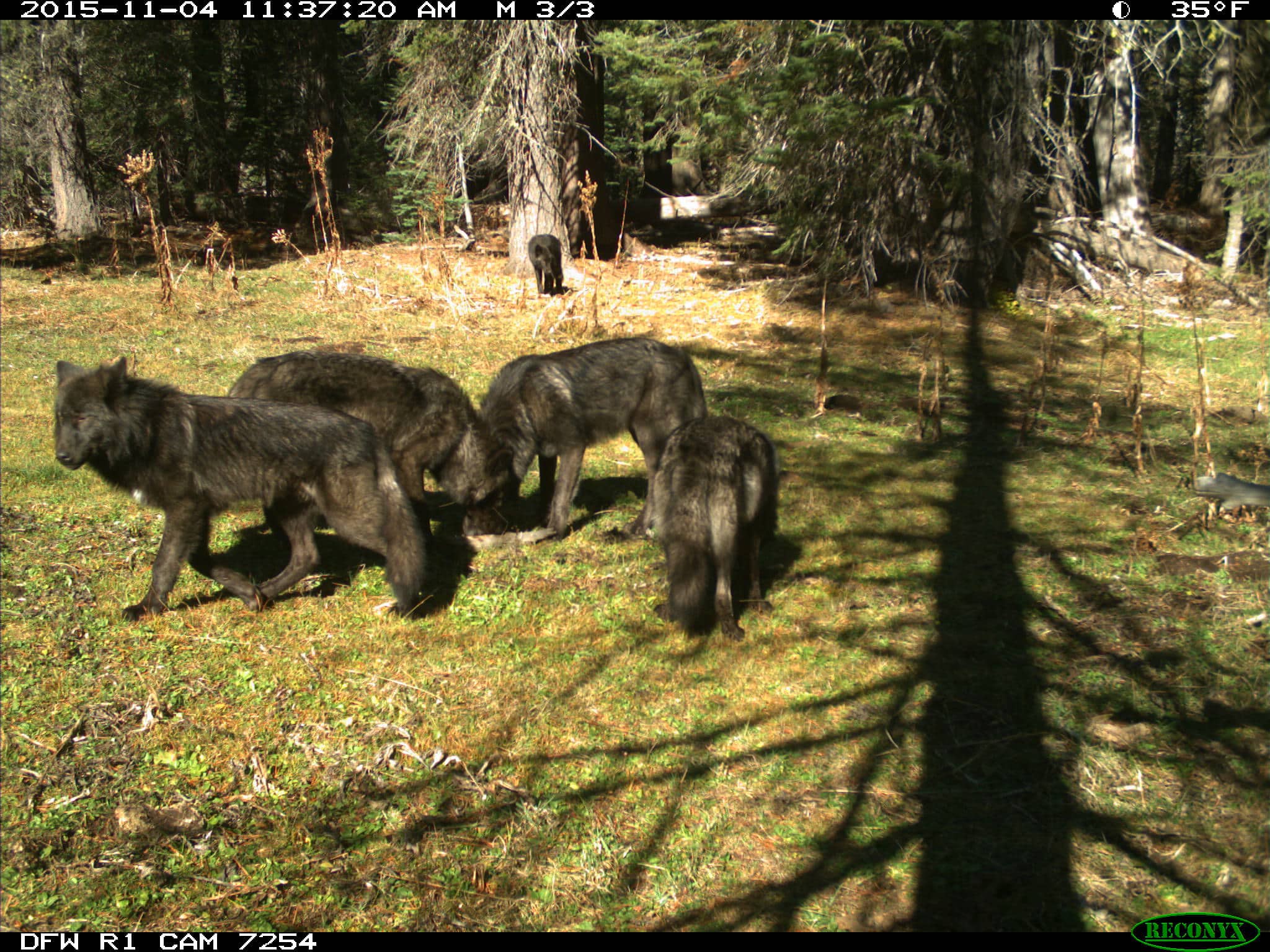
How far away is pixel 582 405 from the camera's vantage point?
28.8 ft

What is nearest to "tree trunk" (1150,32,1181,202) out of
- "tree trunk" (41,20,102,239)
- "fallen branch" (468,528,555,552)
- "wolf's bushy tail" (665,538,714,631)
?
"fallen branch" (468,528,555,552)

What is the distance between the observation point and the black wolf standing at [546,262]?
1819cm

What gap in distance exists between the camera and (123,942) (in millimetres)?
4168

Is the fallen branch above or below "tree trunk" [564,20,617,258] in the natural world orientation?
below

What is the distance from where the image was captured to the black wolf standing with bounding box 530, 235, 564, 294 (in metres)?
18.2

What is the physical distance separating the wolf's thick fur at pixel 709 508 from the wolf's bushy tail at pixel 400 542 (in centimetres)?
175

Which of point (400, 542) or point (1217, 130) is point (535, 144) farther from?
point (1217, 130)

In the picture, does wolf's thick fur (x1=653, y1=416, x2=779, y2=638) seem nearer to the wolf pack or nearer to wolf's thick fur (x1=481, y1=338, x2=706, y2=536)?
the wolf pack

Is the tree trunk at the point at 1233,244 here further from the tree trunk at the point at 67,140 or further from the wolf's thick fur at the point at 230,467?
the tree trunk at the point at 67,140

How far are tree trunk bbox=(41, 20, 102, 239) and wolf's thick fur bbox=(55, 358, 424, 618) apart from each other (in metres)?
17.5

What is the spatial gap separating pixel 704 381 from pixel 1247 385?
793cm

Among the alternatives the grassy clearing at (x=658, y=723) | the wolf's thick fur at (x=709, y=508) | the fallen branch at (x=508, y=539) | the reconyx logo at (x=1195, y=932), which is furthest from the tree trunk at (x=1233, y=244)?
the reconyx logo at (x=1195, y=932)

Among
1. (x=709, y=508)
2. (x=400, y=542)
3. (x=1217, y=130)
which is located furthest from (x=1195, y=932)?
(x=1217, y=130)

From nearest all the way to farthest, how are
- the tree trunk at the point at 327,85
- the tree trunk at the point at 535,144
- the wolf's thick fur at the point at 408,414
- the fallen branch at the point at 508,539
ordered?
the wolf's thick fur at the point at 408,414 < the fallen branch at the point at 508,539 < the tree trunk at the point at 535,144 < the tree trunk at the point at 327,85
